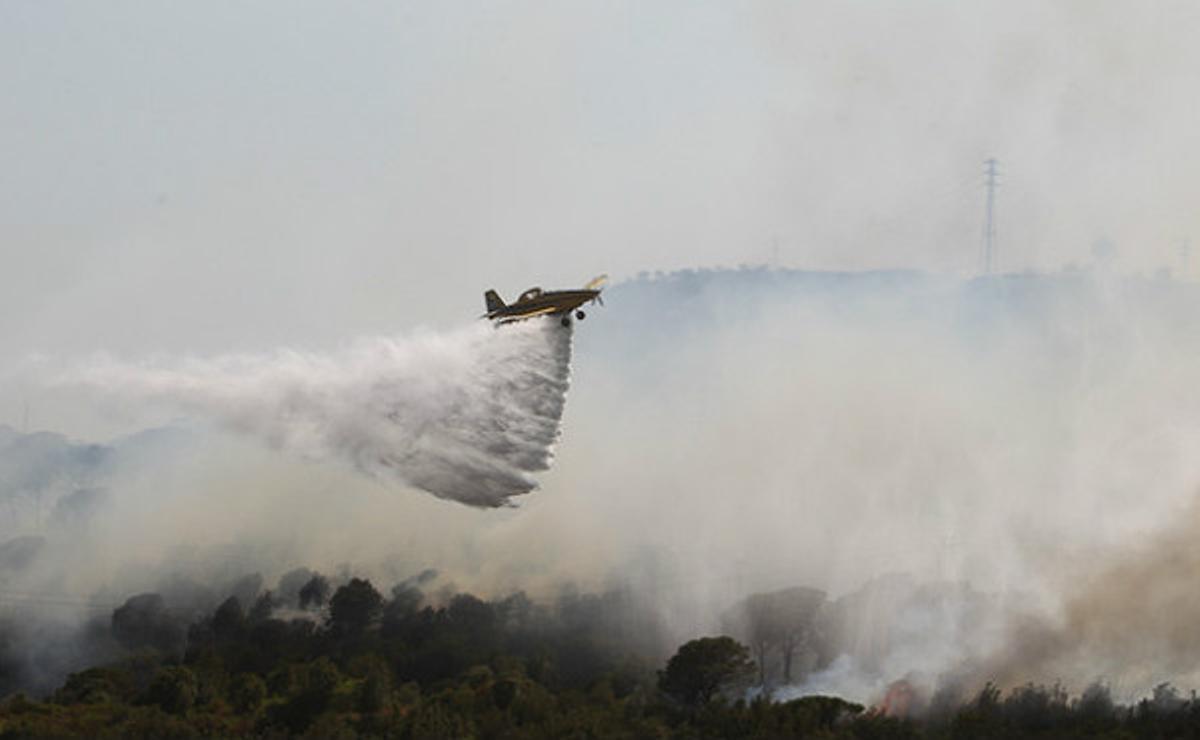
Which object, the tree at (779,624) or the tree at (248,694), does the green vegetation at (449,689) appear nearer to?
the tree at (248,694)

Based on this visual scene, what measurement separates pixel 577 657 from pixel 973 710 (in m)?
32.6

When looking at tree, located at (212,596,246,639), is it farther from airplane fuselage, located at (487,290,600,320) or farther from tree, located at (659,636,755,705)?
airplane fuselage, located at (487,290,600,320)

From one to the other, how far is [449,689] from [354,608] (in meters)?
19.3

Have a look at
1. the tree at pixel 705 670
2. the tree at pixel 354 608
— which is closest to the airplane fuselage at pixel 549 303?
the tree at pixel 705 670

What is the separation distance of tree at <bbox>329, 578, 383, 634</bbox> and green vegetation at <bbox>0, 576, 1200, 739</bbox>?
0.47ft

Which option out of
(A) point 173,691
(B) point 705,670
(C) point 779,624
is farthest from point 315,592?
(C) point 779,624

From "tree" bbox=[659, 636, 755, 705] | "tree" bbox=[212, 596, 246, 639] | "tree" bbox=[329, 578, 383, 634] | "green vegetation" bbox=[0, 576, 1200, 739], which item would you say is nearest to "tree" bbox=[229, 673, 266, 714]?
"green vegetation" bbox=[0, 576, 1200, 739]

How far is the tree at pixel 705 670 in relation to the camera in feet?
470

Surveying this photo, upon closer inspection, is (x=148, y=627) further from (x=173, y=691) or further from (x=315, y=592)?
(x=173, y=691)

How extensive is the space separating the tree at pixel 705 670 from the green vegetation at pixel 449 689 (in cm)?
14

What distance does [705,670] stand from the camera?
473ft

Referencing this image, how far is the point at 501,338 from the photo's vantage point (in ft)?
415

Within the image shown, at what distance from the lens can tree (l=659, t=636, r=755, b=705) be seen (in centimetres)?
14325

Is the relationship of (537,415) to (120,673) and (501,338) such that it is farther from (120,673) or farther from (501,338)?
(120,673)
